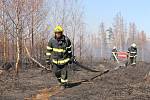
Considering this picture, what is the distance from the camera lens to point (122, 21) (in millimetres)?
80875

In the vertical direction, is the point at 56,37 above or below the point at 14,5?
below

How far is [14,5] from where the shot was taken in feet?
48.3

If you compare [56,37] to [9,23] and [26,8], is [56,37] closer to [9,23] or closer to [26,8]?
[26,8]

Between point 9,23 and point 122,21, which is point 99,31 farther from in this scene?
point 9,23

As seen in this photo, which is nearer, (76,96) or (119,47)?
(76,96)

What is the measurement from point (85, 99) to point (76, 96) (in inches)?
19.6

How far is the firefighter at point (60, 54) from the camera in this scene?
9742 millimetres

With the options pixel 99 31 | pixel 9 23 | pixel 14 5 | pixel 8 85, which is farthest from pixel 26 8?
pixel 99 31

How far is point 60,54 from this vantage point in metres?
9.80

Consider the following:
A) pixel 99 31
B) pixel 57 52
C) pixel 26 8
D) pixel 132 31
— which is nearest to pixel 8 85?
pixel 57 52

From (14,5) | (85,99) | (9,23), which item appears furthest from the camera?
(9,23)

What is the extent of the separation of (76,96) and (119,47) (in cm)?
7512

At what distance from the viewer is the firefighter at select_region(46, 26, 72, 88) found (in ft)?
32.0

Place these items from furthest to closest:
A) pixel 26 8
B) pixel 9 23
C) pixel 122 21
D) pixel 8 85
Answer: pixel 122 21
pixel 9 23
pixel 26 8
pixel 8 85
